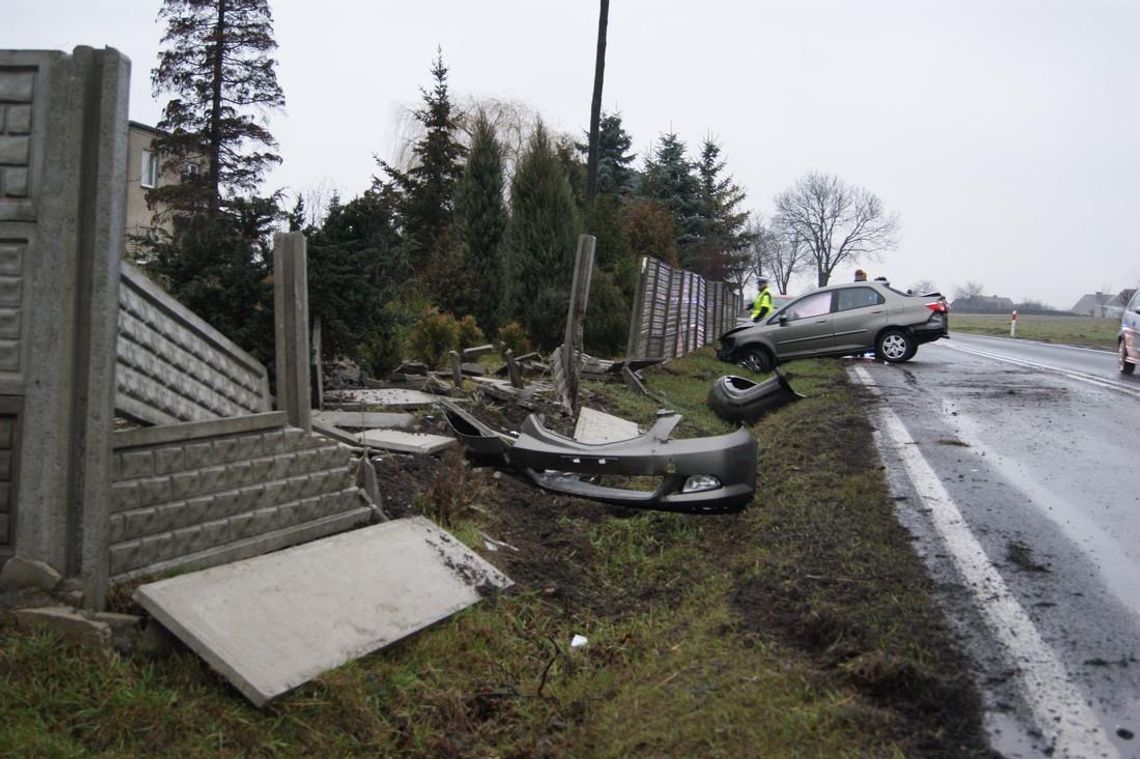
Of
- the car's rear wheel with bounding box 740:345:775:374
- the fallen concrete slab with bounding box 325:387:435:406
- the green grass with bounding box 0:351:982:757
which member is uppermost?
the car's rear wheel with bounding box 740:345:775:374

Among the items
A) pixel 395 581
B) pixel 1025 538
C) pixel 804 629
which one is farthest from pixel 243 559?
pixel 1025 538

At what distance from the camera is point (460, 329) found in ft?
42.0

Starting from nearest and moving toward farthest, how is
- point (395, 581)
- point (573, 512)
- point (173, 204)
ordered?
point (395, 581), point (573, 512), point (173, 204)

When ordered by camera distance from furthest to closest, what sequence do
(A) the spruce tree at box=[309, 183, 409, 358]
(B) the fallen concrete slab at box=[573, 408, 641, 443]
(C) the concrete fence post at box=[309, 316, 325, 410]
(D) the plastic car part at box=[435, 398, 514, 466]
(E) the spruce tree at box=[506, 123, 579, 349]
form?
(E) the spruce tree at box=[506, 123, 579, 349] → (B) the fallen concrete slab at box=[573, 408, 641, 443] → (A) the spruce tree at box=[309, 183, 409, 358] → (C) the concrete fence post at box=[309, 316, 325, 410] → (D) the plastic car part at box=[435, 398, 514, 466]

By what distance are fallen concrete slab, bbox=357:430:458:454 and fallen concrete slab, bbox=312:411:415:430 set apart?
0.15 m

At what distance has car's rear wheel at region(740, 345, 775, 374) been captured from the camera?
18625 mm

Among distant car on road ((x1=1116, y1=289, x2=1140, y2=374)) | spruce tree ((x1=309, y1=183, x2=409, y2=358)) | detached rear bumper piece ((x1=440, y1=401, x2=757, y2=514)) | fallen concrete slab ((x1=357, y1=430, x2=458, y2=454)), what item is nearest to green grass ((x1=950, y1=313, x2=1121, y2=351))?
distant car on road ((x1=1116, y1=289, x2=1140, y2=374))

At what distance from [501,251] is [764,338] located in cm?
533

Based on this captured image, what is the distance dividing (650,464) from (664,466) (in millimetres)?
93

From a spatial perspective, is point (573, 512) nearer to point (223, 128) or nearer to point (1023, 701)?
point (1023, 701)

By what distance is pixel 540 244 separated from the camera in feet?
55.4

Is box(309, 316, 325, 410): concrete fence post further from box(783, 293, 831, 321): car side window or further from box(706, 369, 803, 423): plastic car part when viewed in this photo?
box(783, 293, 831, 321): car side window

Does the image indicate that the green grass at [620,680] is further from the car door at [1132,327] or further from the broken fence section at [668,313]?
the car door at [1132,327]

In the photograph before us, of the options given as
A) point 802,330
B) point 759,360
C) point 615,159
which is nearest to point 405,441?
point 759,360
